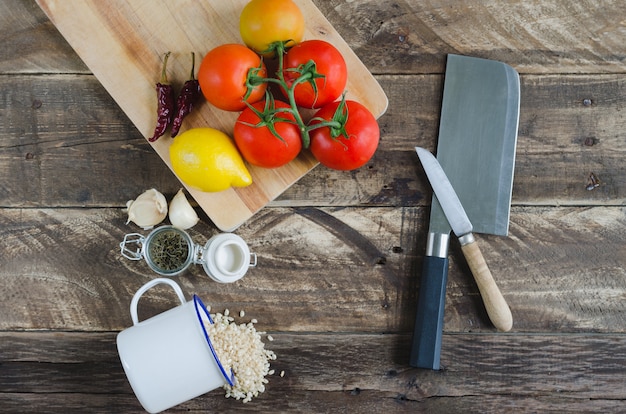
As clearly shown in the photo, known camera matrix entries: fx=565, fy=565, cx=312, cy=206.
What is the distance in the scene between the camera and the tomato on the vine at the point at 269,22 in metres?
0.98

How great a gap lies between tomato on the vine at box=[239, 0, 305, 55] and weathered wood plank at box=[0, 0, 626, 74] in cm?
19

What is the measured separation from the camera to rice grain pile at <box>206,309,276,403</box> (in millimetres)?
1084

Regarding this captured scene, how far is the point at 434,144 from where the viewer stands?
117 cm

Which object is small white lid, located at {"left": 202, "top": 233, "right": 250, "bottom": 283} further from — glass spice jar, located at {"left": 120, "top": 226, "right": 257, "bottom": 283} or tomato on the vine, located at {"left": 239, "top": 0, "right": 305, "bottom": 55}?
tomato on the vine, located at {"left": 239, "top": 0, "right": 305, "bottom": 55}

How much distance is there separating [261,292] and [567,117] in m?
0.74

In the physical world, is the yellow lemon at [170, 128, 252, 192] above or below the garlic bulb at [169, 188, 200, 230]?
above

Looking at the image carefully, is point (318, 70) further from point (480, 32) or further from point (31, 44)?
point (31, 44)

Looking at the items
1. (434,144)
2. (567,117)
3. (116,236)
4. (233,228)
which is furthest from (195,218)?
(567,117)

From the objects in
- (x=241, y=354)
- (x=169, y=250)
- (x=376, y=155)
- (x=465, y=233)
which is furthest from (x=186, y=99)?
(x=465, y=233)

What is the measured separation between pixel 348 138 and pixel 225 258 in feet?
1.19

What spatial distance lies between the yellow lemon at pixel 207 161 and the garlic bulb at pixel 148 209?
11cm

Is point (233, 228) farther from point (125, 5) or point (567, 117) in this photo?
point (567, 117)

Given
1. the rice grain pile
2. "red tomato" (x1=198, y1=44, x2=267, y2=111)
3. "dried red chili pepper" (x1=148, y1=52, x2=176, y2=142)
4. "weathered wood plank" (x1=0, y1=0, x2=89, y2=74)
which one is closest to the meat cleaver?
the rice grain pile

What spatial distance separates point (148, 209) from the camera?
1.13 metres
